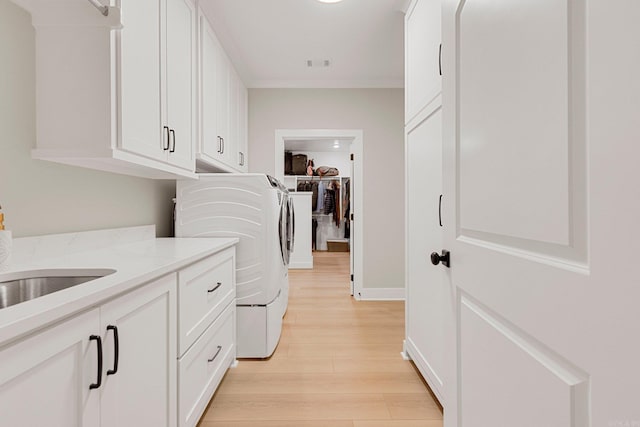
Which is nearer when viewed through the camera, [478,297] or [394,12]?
[478,297]

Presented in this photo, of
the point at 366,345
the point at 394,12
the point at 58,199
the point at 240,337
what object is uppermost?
the point at 394,12

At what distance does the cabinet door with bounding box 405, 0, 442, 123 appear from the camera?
171 centimetres

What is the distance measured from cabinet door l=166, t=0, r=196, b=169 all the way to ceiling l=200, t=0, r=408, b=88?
16.9 inches

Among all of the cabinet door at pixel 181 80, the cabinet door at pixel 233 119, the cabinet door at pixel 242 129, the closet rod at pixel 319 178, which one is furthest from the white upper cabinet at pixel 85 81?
the closet rod at pixel 319 178

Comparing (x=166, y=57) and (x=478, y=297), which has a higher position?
(x=166, y=57)

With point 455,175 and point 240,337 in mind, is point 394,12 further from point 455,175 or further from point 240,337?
point 240,337

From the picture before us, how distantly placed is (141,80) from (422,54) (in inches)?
61.0

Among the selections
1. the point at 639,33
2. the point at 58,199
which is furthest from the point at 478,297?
the point at 58,199

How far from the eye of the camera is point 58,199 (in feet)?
4.62

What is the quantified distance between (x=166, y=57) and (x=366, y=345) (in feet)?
7.64

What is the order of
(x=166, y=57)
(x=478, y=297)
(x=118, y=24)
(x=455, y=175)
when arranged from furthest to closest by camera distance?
(x=166, y=57) < (x=118, y=24) < (x=455, y=175) < (x=478, y=297)

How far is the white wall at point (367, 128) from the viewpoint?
3.76m

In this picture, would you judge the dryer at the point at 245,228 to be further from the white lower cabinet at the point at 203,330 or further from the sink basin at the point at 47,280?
the sink basin at the point at 47,280

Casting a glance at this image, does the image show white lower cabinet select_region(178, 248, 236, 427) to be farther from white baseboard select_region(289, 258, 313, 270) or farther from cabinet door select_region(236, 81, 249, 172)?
white baseboard select_region(289, 258, 313, 270)
